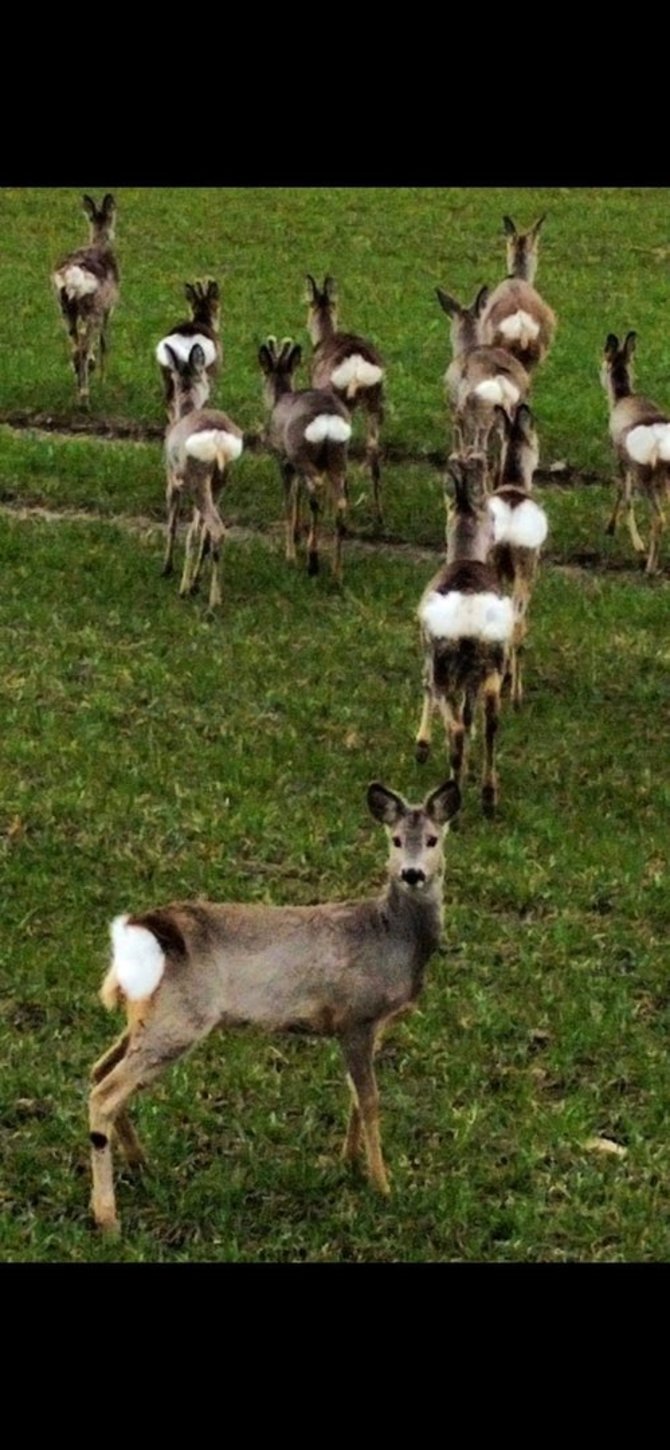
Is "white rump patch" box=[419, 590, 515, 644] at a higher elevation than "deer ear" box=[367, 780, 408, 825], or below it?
higher

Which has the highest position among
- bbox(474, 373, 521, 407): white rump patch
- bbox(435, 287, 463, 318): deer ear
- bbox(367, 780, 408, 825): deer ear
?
bbox(435, 287, 463, 318): deer ear

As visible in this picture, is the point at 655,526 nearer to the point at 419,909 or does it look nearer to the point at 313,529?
the point at 313,529

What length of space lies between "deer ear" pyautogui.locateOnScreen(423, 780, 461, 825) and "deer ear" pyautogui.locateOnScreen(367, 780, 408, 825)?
0.09 meters

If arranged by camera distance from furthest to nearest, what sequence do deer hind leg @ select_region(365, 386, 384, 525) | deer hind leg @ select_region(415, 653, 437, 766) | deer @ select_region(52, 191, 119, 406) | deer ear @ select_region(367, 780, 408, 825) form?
deer @ select_region(52, 191, 119, 406), deer hind leg @ select_region(365, 386, 384, 525), deer hind leg @ select_region(415, 653, 437, 766), deer ear @ select_region(367, 780, 408, 825)

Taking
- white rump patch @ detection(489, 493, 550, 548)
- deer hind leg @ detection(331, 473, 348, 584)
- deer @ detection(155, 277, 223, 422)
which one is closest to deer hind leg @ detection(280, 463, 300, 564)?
deer hind leg @ detection(331, 473, 348, 584)

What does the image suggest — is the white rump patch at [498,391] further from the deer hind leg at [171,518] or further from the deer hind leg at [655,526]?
the deer hind leg at [171,518]

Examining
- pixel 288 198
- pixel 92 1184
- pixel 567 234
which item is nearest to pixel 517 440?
A: pixel 92 1184

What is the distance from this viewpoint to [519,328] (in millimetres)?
16594

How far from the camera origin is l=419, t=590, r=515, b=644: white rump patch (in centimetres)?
962

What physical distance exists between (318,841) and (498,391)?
6159 mm

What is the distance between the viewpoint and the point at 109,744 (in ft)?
33.7

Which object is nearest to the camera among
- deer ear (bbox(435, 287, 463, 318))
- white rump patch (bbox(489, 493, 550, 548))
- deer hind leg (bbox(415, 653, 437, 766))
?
deer hind leg (bbox(415, 653, 437, 766))

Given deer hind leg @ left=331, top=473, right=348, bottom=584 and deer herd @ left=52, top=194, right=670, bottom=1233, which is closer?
deer herd @ left=52, top=194, right=670, bottom=1233

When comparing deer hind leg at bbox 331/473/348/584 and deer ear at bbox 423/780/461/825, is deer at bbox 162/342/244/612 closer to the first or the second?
deer hind leg at bbox 331/473/348/584
